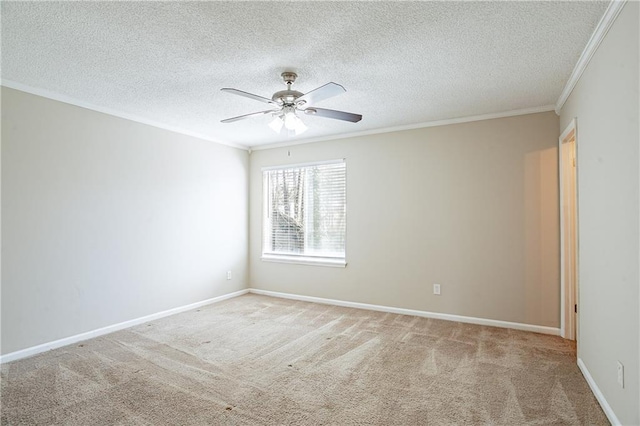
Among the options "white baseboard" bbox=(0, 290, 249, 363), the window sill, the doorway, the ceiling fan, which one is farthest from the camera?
the window sill

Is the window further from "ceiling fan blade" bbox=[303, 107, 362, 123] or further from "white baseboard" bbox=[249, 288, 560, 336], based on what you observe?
"ceiling fan blade" bbox=[303, 107, 362, 123]

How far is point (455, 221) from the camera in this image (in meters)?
4.16

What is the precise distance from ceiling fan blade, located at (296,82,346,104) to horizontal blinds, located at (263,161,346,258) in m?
2.33

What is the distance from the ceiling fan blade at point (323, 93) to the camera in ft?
7.82

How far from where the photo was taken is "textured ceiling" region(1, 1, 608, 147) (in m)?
2.00

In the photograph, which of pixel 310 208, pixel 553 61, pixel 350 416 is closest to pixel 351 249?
pixel 310 208

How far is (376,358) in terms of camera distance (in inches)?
120

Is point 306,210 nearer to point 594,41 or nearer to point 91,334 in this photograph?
point 91,334

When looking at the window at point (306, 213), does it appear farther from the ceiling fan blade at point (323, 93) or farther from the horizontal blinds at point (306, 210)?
the ceiling fan blade at point (323, 93)

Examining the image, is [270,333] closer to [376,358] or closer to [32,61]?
[376,358]

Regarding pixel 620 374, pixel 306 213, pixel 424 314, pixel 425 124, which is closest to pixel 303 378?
pixel 620 374

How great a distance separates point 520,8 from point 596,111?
3.22 feet

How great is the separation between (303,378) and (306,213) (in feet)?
9.69

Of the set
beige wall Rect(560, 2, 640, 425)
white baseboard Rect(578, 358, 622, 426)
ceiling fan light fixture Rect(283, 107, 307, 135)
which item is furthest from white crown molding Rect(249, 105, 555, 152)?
white baseboard Rect(578, 358, 622, 426)
